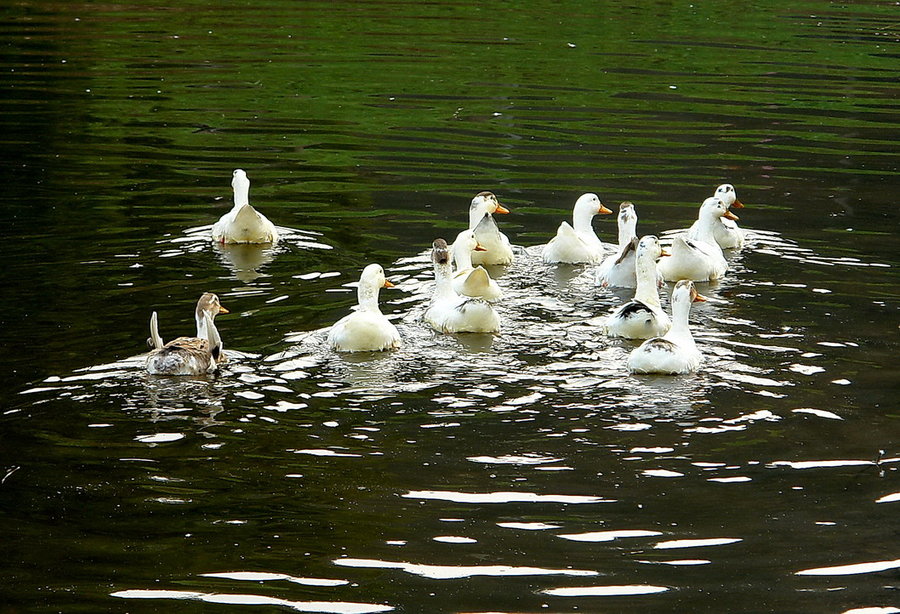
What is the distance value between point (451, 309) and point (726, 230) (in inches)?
170

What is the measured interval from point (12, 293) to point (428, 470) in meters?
5.30

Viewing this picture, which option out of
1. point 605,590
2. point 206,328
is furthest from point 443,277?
point 605,590

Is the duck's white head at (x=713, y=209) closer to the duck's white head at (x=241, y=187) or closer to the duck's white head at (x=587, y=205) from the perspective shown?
the duck's white head at (x=587, y=205)

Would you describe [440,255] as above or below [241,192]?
below

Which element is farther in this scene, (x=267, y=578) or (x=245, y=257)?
(x=245, y=257)

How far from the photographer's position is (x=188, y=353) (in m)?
9.79

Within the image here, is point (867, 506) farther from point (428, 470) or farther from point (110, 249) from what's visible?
point (110, 249)

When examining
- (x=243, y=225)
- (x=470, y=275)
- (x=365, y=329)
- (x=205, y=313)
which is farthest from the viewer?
(x=243, y=225)

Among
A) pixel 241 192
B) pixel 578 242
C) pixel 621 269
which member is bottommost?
pixel 621 269

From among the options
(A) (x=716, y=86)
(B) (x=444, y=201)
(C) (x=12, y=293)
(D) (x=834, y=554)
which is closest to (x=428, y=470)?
(D) (x=834, y=554)

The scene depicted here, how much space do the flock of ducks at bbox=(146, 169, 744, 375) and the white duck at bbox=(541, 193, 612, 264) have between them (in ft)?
0.04

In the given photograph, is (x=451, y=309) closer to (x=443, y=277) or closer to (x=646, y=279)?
(x=443, y=277)

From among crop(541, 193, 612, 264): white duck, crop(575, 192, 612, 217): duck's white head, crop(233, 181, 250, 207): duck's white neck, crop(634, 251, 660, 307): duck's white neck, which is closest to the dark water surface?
crop(541, 193, 612, 264): white duck

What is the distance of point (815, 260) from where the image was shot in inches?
539
